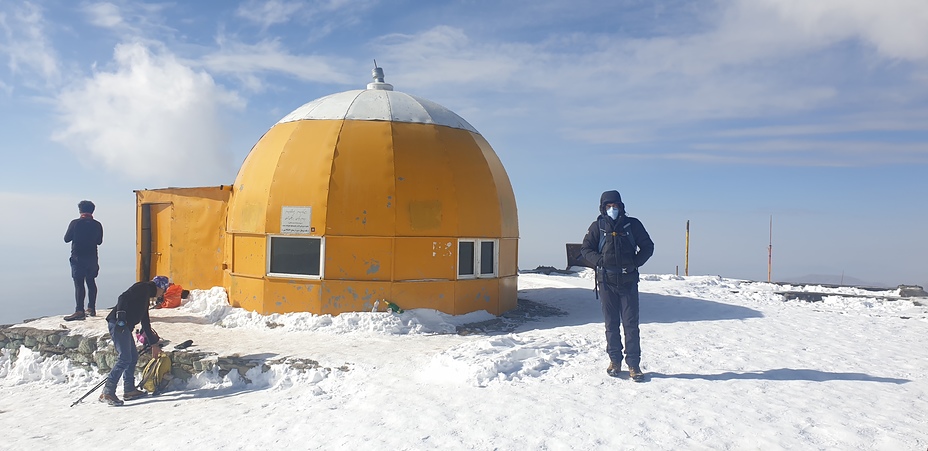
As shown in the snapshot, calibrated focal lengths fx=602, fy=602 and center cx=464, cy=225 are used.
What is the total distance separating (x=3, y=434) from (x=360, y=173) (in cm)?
623

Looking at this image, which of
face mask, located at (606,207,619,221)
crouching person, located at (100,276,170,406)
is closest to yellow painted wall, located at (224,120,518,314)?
crouching person, located at (100,276,170,406)

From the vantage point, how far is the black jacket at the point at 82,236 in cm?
1146

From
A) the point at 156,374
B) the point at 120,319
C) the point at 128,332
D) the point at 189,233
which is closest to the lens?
the point at 120,319

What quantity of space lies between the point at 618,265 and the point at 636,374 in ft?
4.20

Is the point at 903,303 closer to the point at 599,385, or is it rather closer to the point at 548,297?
the point at 548,297

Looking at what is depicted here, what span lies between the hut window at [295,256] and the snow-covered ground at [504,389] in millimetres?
829

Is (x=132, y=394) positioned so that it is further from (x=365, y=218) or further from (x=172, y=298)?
(x=172, y=298)

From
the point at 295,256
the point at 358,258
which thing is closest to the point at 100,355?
the point at 295,256

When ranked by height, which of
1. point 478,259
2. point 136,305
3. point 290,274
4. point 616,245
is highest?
point 616,245

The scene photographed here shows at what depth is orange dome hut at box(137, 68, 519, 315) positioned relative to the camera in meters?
10.7

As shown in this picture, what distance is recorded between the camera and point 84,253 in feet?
37.9

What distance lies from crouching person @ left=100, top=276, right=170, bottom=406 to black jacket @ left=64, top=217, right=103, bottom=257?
4368 millimetres

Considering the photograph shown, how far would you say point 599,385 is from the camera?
6.84 metres

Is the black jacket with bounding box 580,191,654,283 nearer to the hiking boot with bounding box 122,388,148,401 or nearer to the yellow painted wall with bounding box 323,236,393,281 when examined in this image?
the yellow painted wall with bounding box 323,236,393,281
